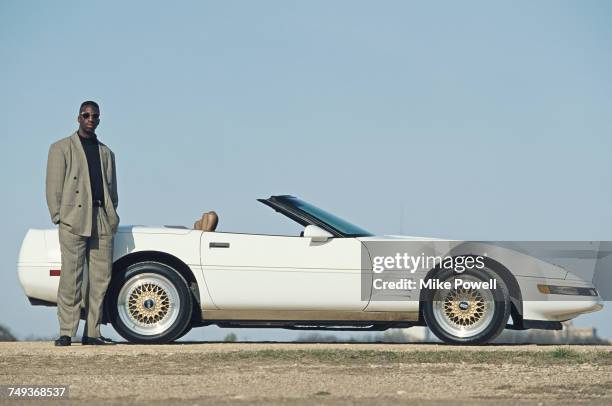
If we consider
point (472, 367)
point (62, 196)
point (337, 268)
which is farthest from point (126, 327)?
point (472, 367)

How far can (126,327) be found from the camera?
37.9 ft

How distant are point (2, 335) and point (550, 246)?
20.6ft

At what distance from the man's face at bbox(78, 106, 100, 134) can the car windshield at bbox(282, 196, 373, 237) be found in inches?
79.8

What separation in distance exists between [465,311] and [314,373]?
2742mm

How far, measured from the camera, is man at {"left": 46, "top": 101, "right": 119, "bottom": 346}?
11.4m

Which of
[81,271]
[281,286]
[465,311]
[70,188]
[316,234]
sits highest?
[70,188]

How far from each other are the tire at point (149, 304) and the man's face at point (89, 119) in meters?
1.38

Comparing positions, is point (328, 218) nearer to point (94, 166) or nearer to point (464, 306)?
point (464, 306)

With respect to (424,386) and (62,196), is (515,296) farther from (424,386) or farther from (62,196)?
(62,196)

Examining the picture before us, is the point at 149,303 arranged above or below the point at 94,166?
below

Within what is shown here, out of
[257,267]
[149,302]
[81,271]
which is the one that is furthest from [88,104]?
[257,267]

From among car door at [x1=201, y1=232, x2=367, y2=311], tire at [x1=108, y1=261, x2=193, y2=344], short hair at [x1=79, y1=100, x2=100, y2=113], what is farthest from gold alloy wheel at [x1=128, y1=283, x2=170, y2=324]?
short hair at [x1=79, y1=100, x2=100, y2=113]

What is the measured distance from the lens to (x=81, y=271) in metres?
11.5

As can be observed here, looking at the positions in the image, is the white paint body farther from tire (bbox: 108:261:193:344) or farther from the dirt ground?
the dirt ground
